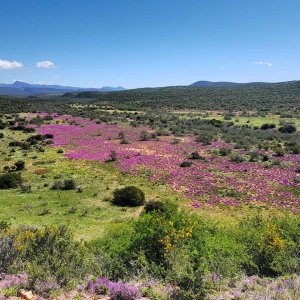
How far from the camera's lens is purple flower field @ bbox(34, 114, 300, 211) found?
23.6m

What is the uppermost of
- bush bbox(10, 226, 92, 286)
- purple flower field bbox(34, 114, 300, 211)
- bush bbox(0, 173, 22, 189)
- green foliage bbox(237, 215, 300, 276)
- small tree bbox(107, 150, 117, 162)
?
bush bbox(10, 226, 92, 286)

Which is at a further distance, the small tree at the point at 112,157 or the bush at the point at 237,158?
the small tree at the point at 112,157

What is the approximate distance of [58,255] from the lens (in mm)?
10797

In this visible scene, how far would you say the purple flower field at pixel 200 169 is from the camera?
23.6 meters

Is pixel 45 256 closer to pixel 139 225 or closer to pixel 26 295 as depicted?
pixel 26 295

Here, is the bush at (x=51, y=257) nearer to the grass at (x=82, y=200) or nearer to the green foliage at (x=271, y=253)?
the grass at (x=82, y=200)

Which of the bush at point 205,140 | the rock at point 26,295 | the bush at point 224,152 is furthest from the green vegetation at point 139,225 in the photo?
Answer: the bush at point 205,140

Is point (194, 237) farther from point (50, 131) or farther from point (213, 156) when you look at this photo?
point (50, 131)

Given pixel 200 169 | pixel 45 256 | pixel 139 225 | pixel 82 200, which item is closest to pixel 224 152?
pixel 200 169

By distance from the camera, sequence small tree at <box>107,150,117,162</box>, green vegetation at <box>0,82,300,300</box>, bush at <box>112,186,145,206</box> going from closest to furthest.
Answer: green vegetation at <box>0,82,300,300</box> < bush at <box>112,186,145,206</box> < small tree at <box>107,150,117,162</box>

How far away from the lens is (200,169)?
30.9 meters

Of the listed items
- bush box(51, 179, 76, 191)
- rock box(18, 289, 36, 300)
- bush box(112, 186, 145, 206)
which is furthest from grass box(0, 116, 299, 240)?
rock box(18, 289, 36, 300)

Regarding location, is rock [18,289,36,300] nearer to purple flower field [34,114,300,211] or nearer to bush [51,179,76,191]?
purple flower field [34,114,300,211]

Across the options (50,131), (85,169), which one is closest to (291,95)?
(50,131)
